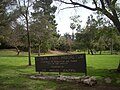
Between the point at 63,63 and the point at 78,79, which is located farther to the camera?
the point at 63,63

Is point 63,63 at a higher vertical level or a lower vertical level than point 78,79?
higher

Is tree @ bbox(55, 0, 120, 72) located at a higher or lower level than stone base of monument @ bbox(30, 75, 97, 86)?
higher

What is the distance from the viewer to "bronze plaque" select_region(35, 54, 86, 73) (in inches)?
598

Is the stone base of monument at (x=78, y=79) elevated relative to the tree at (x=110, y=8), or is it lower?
lower

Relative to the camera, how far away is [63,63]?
53.5 ft

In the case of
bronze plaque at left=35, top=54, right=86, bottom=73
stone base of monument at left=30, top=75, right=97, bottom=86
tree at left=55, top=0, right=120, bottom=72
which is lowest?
stone base of monument at left=30, top=75, right=97, bottom=86

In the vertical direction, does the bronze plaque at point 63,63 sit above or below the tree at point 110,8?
below

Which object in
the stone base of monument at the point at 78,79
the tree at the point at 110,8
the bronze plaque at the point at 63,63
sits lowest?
the stone base of monument at the point at 78,79

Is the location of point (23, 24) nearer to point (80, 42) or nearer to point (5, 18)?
point (5, 18)

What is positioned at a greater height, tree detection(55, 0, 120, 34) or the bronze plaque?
tree detection(55, 0, 120, 34)

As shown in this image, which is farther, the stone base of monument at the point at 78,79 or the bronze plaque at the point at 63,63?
the bronze plaque at the point at 63,63

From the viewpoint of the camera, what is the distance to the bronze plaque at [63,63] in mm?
15195

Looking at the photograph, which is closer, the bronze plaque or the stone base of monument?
the stone base of monument

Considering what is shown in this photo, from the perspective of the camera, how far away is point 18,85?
1405cm
